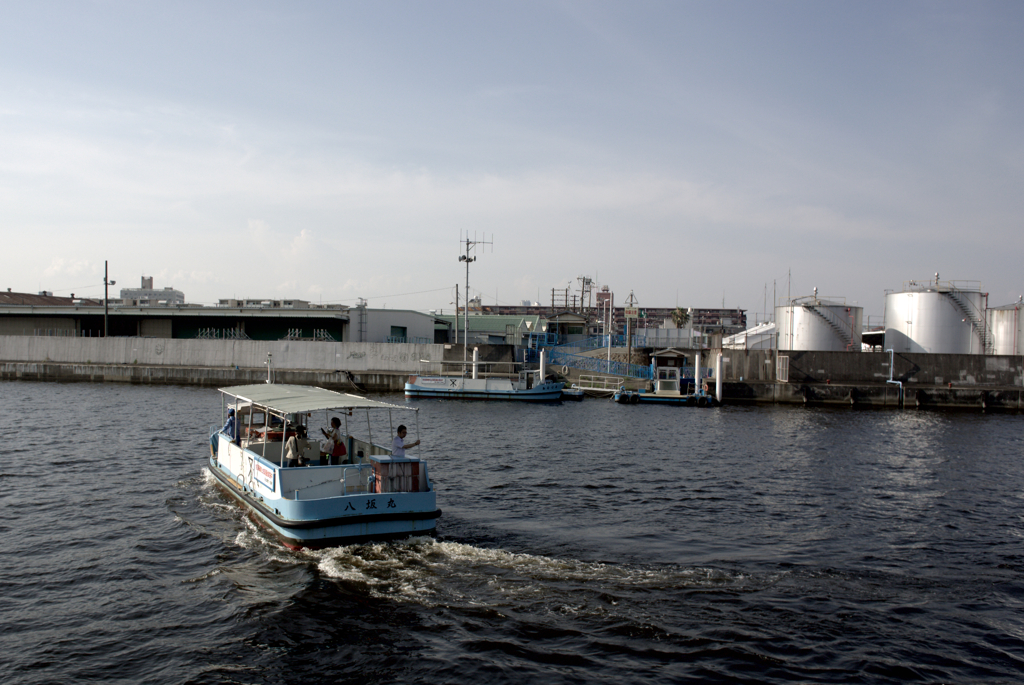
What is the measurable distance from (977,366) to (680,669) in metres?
58.7

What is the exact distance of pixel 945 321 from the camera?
198 ft

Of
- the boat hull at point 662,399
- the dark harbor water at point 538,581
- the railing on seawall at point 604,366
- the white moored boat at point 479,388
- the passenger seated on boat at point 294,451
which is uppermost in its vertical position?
the railing on seawall at point 604,366

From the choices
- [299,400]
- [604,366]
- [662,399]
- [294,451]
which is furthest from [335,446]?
[604,366]

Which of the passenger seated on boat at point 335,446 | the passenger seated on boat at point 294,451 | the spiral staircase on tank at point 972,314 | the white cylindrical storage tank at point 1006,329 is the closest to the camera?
the passenger seated on boat at point 294,451

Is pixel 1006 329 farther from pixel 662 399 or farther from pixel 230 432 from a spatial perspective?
pixel 230 432

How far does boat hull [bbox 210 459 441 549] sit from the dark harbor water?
1.13ft

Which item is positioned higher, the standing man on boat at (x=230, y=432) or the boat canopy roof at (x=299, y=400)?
the boat canopy roof at (x=299, y=400)

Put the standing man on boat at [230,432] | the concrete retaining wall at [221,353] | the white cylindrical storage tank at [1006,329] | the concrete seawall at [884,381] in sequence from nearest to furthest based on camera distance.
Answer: the standing man on boat at [230,432] < the concrete seawall at [884,381] < the white cylindrical storage tank at [1006,329] < the concrete retaining wall at [221,353]

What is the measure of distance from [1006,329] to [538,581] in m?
65.4

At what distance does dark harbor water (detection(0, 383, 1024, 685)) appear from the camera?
1023 centimetres

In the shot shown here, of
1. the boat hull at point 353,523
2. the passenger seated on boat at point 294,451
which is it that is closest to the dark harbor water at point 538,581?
the boat hull at point 353,523

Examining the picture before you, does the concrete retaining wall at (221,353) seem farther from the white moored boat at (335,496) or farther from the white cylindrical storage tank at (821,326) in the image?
the white moored boat at (335,496)

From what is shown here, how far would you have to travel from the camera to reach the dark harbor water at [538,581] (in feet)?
33.6

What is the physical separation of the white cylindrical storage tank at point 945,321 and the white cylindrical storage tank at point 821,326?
464 centimetres
